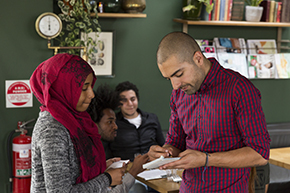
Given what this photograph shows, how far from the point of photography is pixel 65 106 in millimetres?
1834

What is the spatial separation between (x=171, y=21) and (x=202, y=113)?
7.75 ft

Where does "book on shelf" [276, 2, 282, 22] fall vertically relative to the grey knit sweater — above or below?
above

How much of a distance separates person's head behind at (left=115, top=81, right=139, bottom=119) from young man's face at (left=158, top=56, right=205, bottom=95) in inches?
71.8

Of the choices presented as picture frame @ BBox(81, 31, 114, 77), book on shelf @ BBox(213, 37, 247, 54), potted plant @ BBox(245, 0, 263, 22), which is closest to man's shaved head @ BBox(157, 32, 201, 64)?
picture frame @ BBox(81, 31, 114, 77)

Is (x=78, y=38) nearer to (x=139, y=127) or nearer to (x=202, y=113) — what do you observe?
(x=139, y=127)

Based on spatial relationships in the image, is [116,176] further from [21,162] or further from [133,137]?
[133,137]

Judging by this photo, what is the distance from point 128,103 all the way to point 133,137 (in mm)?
358

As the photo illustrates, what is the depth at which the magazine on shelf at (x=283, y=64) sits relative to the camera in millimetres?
4477

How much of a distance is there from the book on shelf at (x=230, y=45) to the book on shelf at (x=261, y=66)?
16 cm

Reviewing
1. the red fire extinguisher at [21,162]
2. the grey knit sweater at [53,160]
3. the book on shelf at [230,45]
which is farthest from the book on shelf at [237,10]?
the grey knit sweater at [53,160]

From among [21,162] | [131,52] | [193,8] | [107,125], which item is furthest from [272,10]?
[21,162]

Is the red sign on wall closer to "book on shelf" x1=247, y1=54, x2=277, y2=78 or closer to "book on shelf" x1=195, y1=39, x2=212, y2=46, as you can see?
"book on shelf" x1=195, y1=39, x2=212, y2=46

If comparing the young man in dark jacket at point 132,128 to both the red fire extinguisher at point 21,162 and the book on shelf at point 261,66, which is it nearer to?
the red fire extinguisher at point 21,162

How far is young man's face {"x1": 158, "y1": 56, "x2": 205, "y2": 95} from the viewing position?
1677 millimetres
